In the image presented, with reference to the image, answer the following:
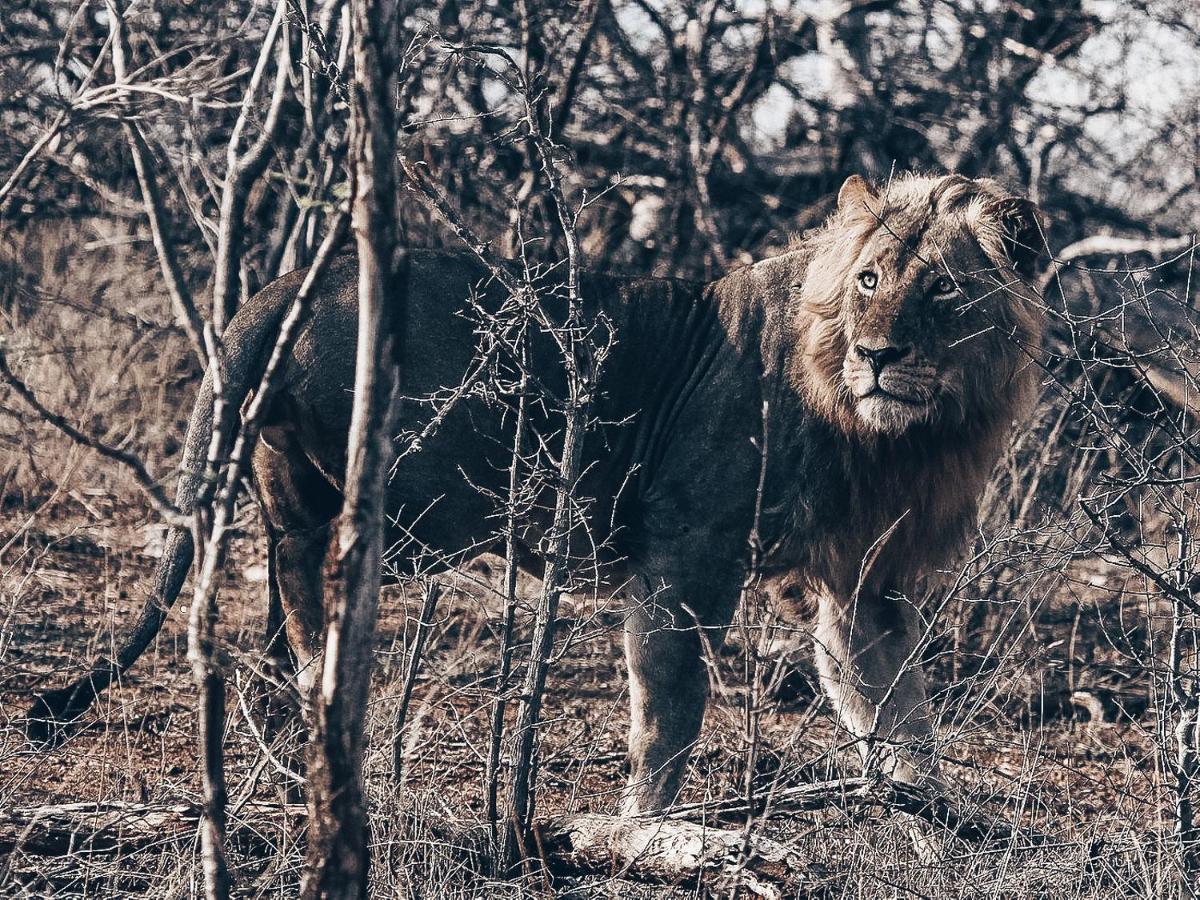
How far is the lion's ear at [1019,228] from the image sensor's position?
430cm

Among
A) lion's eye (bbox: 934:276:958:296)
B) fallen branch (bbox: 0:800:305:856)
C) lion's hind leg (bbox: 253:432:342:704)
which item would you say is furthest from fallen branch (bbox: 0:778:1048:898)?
lion's eye (bbox: 934:276:958:296)

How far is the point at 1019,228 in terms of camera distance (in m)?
4.28

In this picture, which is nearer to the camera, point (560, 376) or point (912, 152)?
point (560, 376)

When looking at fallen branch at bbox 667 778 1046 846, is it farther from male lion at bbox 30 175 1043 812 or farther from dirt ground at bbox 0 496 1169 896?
male lion at bbox 30 175 1043 812

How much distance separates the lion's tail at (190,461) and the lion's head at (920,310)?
5.50 feet

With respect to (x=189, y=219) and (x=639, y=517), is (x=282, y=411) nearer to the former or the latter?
(x=639, y=517)

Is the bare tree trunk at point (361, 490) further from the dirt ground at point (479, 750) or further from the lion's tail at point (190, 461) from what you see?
the lion's tail at point (190, 461)

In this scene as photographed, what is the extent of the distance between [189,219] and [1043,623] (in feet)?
17.8

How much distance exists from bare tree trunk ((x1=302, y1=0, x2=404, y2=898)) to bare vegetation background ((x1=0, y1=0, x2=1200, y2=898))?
66cm

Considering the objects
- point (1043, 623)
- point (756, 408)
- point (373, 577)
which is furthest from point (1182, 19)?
point (373, 577)

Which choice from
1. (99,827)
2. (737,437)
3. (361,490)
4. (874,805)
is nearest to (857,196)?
(737,437)

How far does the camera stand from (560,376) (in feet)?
15.2

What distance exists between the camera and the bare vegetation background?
3.61m

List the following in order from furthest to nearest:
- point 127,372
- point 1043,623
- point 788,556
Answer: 1. point 127,372
2. point 1043,623
3. point 788,556
